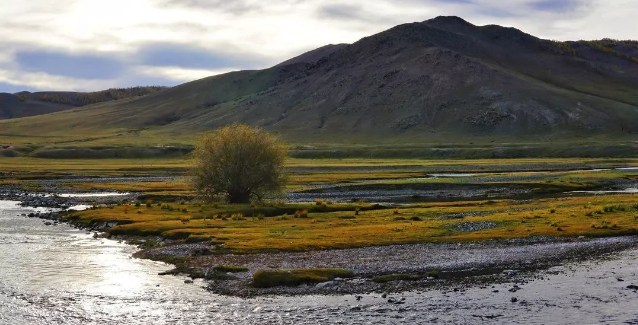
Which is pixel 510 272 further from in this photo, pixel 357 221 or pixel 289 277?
pixel 357 221

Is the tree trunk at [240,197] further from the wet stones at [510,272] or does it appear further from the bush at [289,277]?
the wet stones at [510,272]

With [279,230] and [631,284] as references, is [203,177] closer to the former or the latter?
[279,230]

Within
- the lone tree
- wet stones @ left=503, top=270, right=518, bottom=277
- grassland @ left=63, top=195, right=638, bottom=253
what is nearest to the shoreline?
wet stones @ left=503, top=270, right=518, bottom=277

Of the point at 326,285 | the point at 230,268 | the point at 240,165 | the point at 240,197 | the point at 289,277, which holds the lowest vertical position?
the point at 326,285

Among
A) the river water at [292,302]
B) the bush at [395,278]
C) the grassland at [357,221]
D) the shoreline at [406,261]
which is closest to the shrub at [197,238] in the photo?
the grassland at [357,221]

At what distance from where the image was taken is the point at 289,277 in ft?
135

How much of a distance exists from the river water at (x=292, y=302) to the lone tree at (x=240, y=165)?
134 feet

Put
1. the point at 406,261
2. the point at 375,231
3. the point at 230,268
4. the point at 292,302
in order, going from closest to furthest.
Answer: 1. the point at 292,302
2. the point at 230,268
3. the point at 406,261
4. the point at 375,231

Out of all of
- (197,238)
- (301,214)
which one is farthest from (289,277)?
(301,214)

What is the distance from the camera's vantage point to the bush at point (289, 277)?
40.8 metres

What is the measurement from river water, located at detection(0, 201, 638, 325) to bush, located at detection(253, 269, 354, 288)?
3067 millimetres

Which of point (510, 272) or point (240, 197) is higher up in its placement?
point (240, 197)

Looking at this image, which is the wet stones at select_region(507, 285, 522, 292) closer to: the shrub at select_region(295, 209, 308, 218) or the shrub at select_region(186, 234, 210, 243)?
the shrub at select_region(186, 234, 210, 243)

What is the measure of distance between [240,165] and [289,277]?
4626 centimetres
